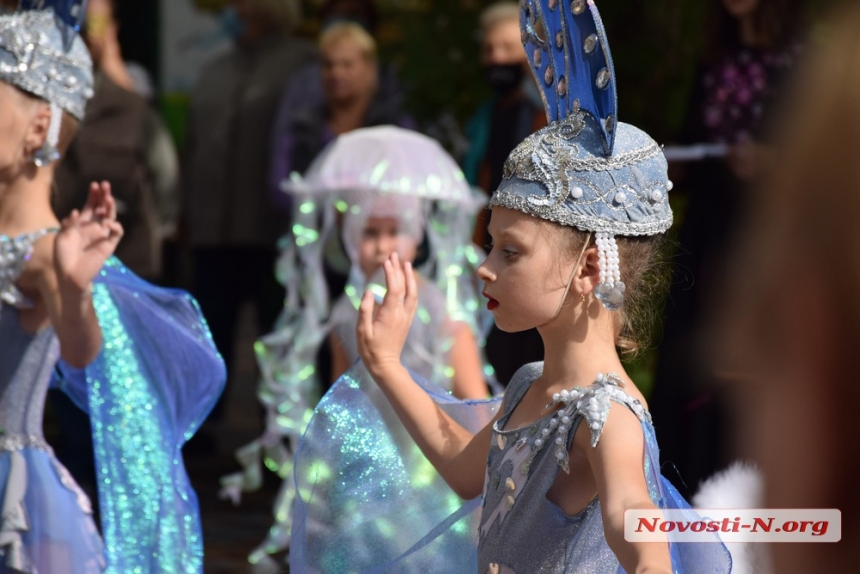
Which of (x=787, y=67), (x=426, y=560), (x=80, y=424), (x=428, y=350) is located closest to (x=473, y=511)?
(x=426, y=560)

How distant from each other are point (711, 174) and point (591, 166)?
2222 mm

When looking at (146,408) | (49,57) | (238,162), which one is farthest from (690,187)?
(238,162)

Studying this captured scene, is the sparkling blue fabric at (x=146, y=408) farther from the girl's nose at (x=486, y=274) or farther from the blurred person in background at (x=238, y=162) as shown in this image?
the blurred person in background at (x=238, y=162)

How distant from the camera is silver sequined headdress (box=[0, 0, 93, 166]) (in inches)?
133

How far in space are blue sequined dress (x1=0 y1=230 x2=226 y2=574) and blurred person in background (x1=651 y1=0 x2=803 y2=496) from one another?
1345mm

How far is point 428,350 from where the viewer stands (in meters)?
4.43

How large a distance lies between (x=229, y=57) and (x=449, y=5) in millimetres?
1145

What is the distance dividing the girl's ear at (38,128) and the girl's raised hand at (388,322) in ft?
3.58

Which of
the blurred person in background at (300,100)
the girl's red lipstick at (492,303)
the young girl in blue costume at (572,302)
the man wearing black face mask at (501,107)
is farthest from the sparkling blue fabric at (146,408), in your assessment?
the blurred person in background at (300,100)

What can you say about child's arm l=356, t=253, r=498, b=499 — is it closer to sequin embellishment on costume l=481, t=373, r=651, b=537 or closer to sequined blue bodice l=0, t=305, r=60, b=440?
sequin embellishment on costume l=481, t=373, r=651, b=537

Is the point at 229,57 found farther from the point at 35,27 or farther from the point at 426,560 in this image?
the point at 426,560

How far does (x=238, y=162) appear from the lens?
22.5 feet

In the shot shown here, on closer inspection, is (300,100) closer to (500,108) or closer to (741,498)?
(500,108)

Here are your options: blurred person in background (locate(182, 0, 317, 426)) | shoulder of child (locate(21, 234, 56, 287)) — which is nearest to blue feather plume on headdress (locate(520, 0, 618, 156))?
shoulder of child (locate(21, 234, 56, 287))
